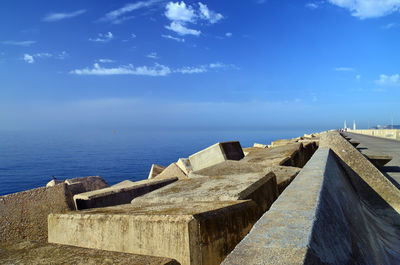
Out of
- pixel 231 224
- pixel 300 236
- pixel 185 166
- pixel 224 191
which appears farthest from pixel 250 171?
pixel 185 166

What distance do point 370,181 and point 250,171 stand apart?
1.58m

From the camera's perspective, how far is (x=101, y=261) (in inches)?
64.7

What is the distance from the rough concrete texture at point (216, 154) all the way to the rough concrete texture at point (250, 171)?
85.8 inches

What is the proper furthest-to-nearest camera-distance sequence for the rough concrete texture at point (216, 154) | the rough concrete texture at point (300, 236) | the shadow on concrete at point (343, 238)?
the rough concrete texture at point (216, 154), the shadow on concrete at point (343, 238), the rough concrete texture at point (300, 236)

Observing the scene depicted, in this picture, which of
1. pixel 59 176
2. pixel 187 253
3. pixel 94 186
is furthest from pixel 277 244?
pixel 59 176

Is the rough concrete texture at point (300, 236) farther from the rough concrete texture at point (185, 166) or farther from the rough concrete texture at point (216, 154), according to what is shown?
the rough concrete texture at point (185, 166)

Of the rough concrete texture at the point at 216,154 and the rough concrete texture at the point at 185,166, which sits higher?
the rough concrete texture at the point at 216,154

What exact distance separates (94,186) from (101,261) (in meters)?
5.41

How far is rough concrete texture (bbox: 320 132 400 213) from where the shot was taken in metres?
3.82

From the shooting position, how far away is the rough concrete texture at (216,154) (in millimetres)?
6832

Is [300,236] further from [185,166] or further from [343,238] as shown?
[185,166]

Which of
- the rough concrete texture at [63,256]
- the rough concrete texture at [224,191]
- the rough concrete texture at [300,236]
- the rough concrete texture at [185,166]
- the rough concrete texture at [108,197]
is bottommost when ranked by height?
the rough concrete texture at [185,166]

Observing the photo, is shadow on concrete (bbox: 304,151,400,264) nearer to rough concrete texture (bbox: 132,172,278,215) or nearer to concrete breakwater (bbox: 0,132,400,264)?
concrete breakwater (bbox: 0,132,400,264)

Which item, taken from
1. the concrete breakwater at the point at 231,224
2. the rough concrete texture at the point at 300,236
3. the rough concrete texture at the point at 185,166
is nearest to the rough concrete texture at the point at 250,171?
the concrete breakwater at the point at 231,224
